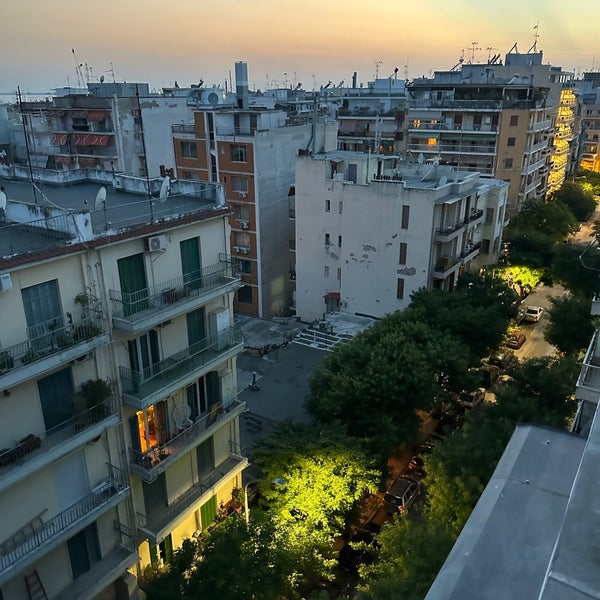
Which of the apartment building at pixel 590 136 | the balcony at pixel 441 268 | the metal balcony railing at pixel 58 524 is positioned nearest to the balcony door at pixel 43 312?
the metal balcony railing at pixel 58 524

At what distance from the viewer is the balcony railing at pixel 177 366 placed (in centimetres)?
1708

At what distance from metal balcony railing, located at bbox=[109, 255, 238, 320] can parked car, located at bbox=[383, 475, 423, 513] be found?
45.0ft

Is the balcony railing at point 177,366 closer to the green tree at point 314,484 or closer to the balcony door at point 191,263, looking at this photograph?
the balcony door at point 191,263

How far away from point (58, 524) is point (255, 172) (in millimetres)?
34183

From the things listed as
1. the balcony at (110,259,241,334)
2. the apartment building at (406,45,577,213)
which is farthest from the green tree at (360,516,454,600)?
the apartment building at (406,45,577,213)

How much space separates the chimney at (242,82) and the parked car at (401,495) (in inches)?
1554

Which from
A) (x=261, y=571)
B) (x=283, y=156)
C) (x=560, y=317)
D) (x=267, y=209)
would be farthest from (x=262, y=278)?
(x=261, y=571)

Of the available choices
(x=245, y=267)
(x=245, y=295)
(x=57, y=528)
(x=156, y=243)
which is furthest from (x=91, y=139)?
(x=57, y=528)

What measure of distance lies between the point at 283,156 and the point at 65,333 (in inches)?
1397

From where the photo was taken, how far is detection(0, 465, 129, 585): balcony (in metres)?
14.1

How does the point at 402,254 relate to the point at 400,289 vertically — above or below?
above

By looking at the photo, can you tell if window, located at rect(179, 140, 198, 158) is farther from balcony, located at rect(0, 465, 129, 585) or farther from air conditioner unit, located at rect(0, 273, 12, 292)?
air conditioner unit, located at rect(0, 273, 12, 292)

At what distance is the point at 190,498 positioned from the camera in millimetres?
20078

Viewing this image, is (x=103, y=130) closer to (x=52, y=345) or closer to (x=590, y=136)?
(x=52, y=345)
